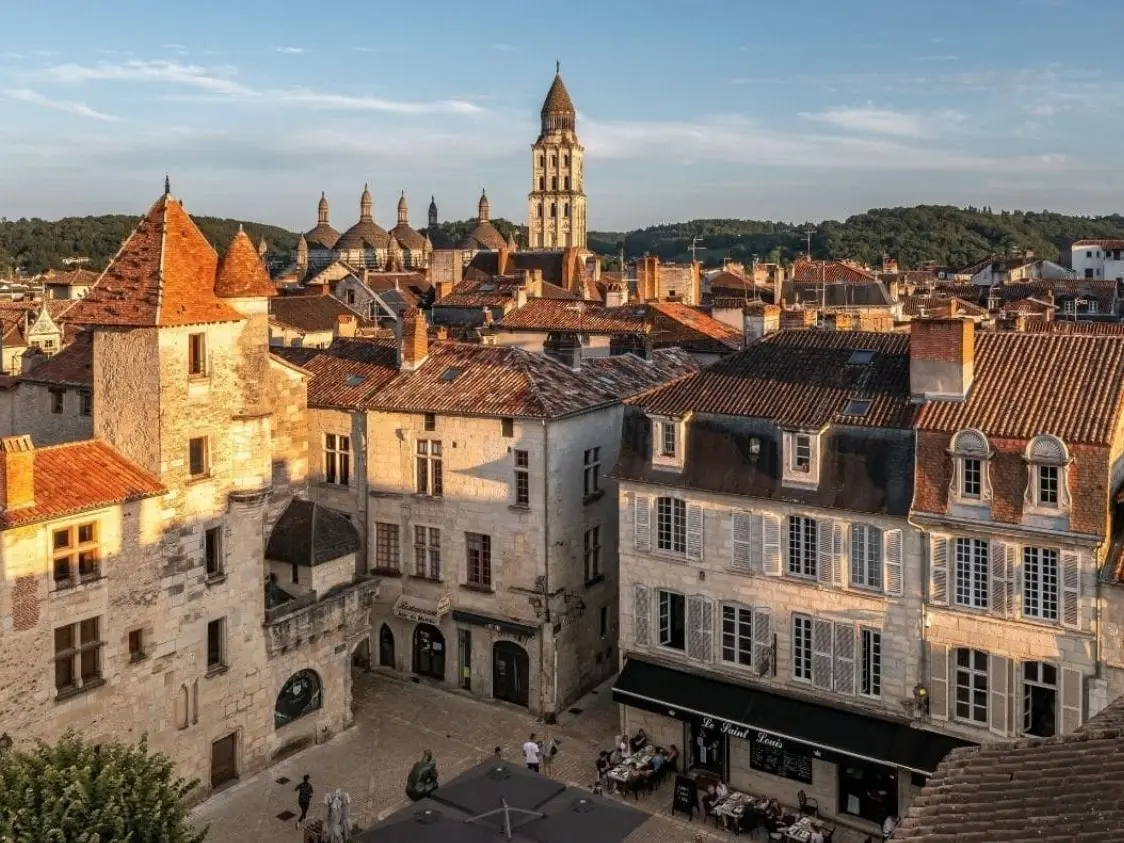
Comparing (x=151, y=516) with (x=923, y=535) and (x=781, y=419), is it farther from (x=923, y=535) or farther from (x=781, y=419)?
(x=923, y=535)

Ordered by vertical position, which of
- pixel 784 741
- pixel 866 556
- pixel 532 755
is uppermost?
pixel 866 556

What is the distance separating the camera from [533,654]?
112 feet

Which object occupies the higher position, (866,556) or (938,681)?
(866,556)

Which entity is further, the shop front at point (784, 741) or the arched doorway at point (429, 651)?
the arched doorway at point (429, 651)

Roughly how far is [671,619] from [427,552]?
9.36 m

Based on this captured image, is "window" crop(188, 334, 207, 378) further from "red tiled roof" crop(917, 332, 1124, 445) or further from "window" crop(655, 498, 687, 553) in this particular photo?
"red tiled roof" crop(917, 332, 1124, 445)

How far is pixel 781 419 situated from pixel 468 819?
13202 millimetres

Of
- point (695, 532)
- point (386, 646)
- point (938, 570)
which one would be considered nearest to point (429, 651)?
point (386, 646)

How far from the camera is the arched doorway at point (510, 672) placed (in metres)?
34.7

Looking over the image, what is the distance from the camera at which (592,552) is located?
118 feet

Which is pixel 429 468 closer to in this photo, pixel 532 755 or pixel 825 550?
pixel 532 755

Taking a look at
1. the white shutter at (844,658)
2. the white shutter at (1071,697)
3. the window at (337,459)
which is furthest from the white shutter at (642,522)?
the window at (337,459)

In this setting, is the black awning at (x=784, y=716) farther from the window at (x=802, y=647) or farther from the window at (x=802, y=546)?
the window at (x=802, y=546)

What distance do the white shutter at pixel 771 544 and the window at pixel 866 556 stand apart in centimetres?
195
